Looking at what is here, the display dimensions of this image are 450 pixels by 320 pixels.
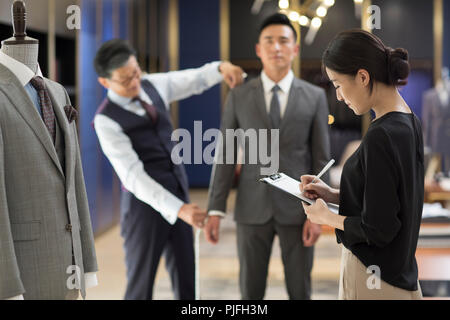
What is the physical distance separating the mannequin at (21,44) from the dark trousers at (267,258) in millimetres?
1084

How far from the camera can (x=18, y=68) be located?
145 centimetres

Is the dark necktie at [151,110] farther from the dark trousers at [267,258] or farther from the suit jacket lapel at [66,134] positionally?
the suit jacket lapel at [66,134]

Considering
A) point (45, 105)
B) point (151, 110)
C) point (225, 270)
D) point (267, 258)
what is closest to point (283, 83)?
point (151, 110)

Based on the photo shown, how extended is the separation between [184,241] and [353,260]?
4.08ft

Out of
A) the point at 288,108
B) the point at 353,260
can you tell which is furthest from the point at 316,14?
the point at 353,260

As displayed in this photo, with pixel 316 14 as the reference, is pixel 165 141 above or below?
below

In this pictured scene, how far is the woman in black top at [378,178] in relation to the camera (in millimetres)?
1388

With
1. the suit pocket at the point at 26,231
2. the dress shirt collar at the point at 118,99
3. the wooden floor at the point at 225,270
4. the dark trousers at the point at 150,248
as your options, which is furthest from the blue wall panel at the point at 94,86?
the suit pocket at the point at 26,231

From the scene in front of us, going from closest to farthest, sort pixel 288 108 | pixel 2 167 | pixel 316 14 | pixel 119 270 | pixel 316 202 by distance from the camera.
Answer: pixel 2 167, pixel 316 202, pixel 288 108, pixel 316 14, pixel 119 270
